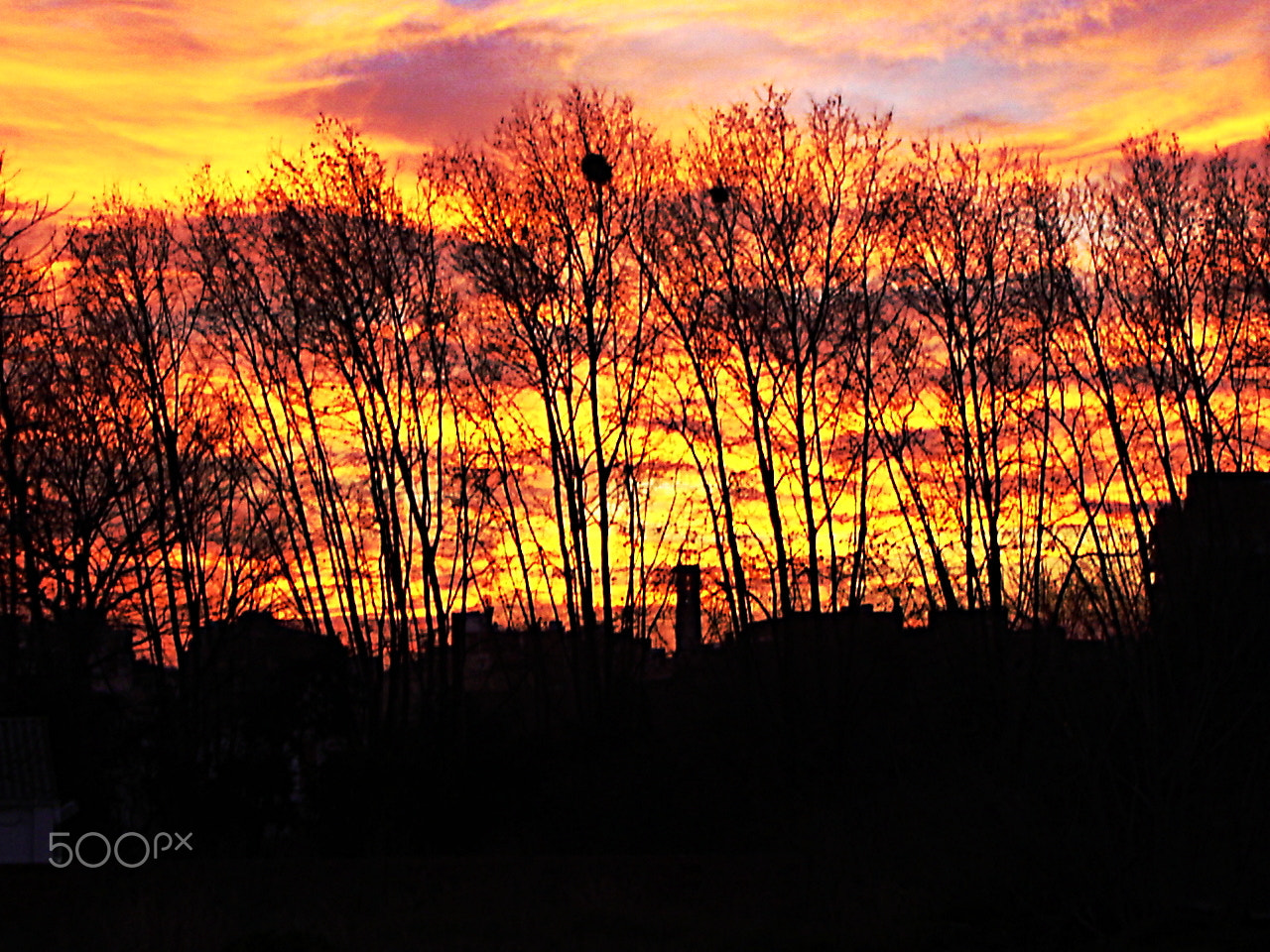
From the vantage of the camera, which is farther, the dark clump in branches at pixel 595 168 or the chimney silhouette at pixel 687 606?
the chimney silhouette at pixel 687 606

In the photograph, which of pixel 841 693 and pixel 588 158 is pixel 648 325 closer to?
pixel 588 158

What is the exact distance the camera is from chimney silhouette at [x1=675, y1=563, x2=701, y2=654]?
136 feet

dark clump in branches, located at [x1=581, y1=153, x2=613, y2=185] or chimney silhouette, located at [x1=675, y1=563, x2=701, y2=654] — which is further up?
dark clump in branches, located at [x1=581, y1=153, x2=613, y2=185]

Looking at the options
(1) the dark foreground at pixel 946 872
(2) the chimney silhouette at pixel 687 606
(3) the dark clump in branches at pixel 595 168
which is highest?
(3) the dark clump in branches at pixel 595 168

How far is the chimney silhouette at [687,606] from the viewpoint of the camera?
41.3 meters

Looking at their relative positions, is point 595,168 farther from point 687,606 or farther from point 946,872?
point 946,872

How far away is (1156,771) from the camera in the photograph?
39.1 feet

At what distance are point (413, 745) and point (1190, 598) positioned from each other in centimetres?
2526

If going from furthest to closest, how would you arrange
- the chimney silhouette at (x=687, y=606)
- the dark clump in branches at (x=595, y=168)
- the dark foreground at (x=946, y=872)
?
1. the chimney silhouette at (x=687, y=606)
2. the dark clump in branches at (x=595, y=168)
3. the dark foreground at (x=946, y=872)

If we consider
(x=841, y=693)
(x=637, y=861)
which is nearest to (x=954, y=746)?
(x=637, y=861)

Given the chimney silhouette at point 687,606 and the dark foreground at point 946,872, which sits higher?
the chimney silhouette at point 687,606

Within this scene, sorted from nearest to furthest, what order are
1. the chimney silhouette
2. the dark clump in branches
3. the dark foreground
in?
1. the dark foreground
2. the dark clump in branches
3. the chimney silhouette

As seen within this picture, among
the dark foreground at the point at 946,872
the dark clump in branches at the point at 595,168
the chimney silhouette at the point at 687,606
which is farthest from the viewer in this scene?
the chimney silhouette at the point at 687,606

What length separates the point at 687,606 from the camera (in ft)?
140
